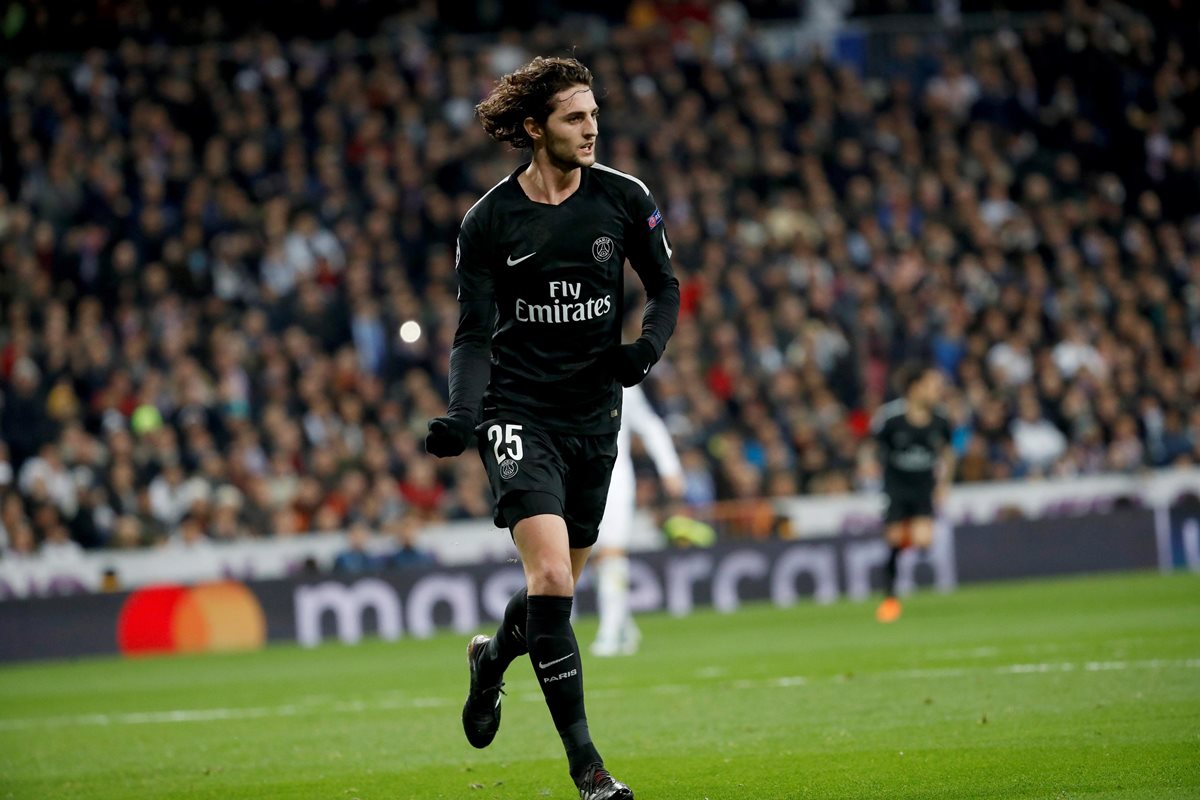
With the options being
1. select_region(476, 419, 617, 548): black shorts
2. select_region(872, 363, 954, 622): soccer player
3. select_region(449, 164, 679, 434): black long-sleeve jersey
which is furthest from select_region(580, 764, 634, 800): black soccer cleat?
select_region(872, 363, 954, 622): soccer player

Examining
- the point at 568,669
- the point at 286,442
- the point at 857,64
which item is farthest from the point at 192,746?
the point at 857,64

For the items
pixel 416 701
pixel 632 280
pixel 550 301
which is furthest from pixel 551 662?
pixel 632 280

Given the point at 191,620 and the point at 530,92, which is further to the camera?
the point at 191,620

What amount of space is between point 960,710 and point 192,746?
416cm

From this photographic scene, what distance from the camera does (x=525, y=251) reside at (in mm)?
6805

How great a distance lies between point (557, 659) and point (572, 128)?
6.71ft

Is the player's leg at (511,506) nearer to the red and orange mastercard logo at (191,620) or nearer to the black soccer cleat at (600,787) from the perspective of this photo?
the black soccer cleat at (600,787)

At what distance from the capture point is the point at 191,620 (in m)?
18.4

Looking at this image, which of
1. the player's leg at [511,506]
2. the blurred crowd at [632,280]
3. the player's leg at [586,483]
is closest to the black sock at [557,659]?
the player's leg at [511,506]

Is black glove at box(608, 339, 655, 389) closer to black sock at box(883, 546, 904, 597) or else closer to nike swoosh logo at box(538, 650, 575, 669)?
nike swoosh logo at box(538, 650, 575, 669)

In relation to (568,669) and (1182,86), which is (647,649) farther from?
(1182,86)

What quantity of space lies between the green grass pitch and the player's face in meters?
2.50

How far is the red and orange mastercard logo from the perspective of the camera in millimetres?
18172

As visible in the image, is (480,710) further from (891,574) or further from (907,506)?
(907,506)
